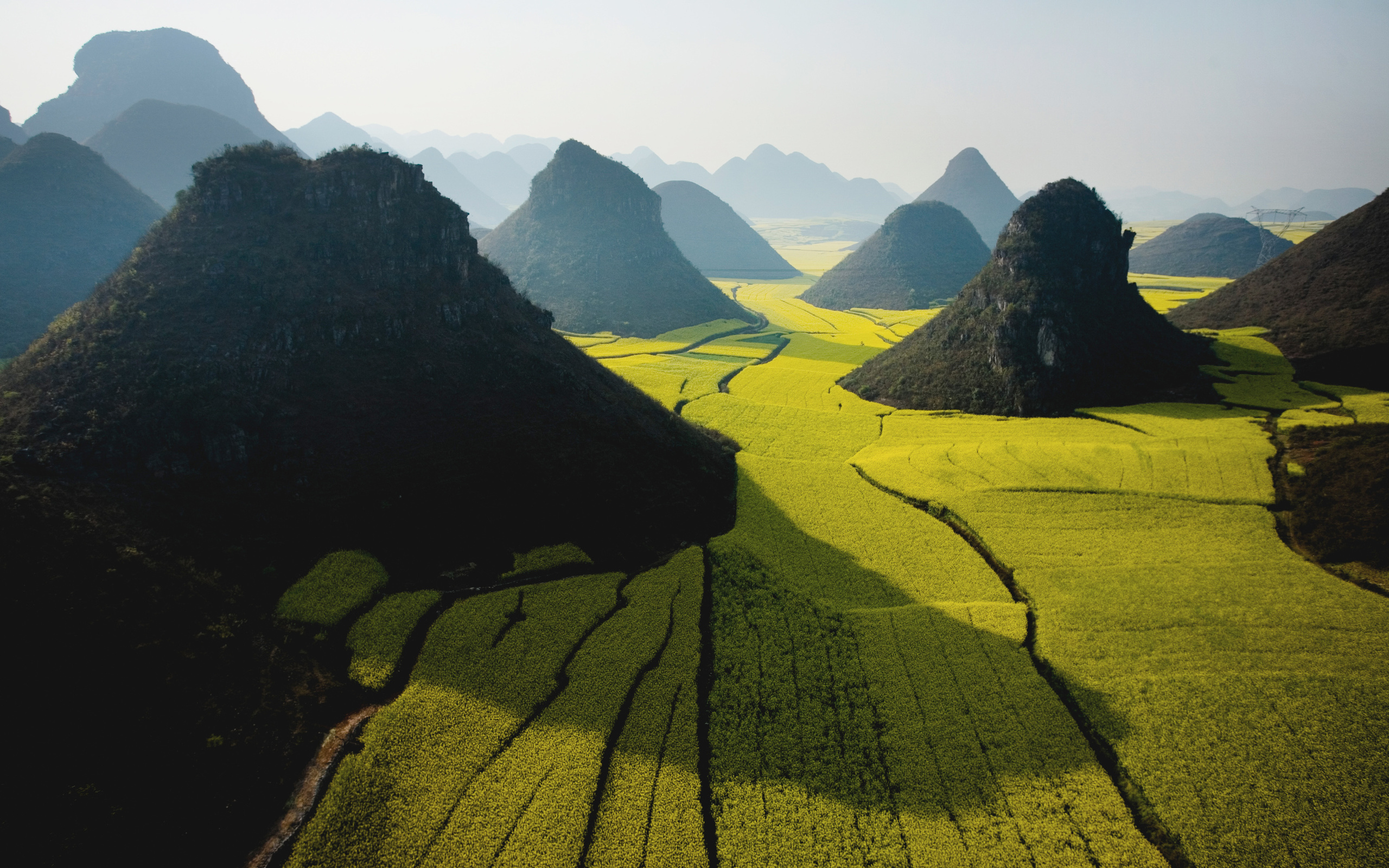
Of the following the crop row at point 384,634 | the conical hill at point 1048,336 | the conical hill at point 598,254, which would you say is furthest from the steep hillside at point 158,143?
the conical hill at point 1048,336

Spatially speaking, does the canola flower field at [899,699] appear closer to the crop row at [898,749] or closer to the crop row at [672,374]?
the crop row at [898,749]

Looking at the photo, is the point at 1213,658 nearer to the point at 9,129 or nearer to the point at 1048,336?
the point at 1048,336

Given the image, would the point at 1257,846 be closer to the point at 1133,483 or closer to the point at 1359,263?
the point at 1133,483

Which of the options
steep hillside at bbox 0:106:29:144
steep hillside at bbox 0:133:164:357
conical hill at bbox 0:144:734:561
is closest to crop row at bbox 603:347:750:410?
conical hill at bbox 0:144:734:561

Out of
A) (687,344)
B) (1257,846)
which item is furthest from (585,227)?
(1257,846)

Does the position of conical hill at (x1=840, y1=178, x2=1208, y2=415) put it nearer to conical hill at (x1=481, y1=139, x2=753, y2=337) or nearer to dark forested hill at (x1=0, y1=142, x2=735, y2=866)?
dark forested hill at (x1=0, y1=142, x2=735, y2=866)
